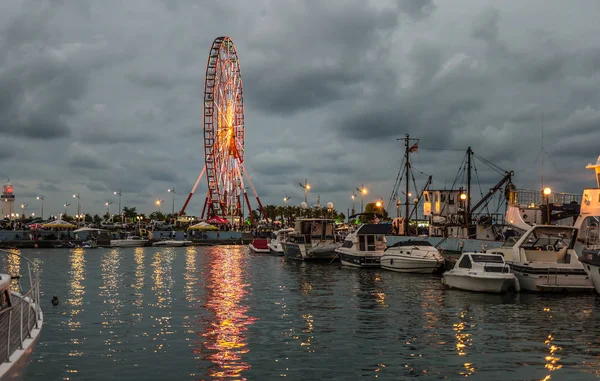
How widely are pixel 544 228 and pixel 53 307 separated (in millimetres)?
32665

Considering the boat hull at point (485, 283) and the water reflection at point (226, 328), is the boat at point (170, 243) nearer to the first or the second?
the water reflection at point (226, 328)

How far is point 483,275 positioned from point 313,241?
1433 inches

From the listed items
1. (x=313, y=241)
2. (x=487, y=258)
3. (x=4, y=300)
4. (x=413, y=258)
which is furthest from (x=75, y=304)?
(x=313, y=241)

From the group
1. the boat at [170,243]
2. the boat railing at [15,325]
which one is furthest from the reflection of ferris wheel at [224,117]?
the boat railing at [15,325]

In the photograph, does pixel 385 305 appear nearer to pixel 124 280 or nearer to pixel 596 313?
pixel 596 313

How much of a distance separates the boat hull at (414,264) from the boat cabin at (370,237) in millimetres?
6795

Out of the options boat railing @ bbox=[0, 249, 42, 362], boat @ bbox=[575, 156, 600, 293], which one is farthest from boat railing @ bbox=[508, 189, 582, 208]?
boat railing @ bbox=[0, 249, 42, 362]

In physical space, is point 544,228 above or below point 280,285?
above

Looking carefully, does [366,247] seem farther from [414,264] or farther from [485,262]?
[485,262]

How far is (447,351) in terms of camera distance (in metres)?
22.1

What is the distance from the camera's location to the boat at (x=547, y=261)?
3822 cm

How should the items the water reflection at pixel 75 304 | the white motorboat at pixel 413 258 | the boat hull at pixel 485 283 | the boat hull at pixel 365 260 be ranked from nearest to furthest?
the water reflection at pixel 75 304, the boat hull at pixel 485 283, the white motorboat at pixel 413 258, the boat hull at pixel 365 260

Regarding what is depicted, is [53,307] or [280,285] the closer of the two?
[53,307]

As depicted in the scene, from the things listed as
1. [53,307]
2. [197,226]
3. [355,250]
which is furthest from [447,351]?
[197,226]
